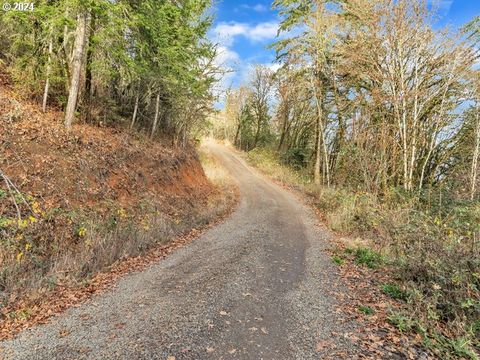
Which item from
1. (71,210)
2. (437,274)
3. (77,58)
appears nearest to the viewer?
(437,274)

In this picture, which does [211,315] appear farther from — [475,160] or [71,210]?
[475,160]

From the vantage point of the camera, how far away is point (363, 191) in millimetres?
11523

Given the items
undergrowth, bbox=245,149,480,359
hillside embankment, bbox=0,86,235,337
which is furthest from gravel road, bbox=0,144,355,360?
undergrowth, bbox=245,149,480,359

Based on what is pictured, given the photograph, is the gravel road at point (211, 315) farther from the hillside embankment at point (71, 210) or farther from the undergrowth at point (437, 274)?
the undergrowth at point (437, 274)

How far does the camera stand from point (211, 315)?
462 centimetres

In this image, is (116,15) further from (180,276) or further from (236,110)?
(236,110)

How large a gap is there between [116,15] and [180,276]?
7849 millimetres

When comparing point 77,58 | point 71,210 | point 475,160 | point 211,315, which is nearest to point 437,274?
point 211,315

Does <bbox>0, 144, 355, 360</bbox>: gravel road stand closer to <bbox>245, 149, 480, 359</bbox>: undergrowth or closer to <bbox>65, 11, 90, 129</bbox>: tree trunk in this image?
<bbox>245, 149, 480, 359</bbox>: undergrowth

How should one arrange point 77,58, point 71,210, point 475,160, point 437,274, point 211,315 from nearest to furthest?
point 211,315 < point 437,274 < point 71,210 < point 77,58 < point 475,160

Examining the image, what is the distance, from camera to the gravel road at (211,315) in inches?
150


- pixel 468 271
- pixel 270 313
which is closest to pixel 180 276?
pixel 270 313

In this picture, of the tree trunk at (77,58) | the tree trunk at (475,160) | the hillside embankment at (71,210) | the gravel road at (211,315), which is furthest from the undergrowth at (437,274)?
the tree trunk at (77,58)

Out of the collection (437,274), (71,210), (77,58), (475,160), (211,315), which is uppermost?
(77,58)
